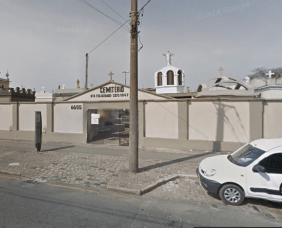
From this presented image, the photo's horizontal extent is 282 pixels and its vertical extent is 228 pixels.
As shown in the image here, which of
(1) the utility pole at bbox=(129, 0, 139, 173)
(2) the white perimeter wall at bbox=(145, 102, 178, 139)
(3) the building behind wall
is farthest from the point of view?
(3) the building behind wall

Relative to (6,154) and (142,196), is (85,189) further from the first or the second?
(6,154)

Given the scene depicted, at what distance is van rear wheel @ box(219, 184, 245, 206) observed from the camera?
3998 mm

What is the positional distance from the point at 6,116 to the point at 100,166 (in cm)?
1018

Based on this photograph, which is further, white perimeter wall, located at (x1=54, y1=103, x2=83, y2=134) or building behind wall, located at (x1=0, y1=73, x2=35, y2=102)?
building behind wall, located at (x1=0, y1=73, x2=35, y2=102)

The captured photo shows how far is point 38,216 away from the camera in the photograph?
11.5 feet

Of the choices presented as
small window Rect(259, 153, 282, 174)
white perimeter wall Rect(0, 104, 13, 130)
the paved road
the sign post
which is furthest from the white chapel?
the paved road

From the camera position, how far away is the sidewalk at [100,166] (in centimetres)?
521

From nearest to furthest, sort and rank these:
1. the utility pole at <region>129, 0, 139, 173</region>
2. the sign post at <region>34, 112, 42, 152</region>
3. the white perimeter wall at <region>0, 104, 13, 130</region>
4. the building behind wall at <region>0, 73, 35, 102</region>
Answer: the utility pole at <region>129, 0, 139, 173</region> < the sign post at <region>34, 112, 42, 152</region> < the white perimeter wall at <region>0, 104, 13, 130</region> < the building behind wall at <region>0, 73, 35, 102</region>

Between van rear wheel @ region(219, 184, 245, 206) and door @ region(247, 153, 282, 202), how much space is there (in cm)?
23

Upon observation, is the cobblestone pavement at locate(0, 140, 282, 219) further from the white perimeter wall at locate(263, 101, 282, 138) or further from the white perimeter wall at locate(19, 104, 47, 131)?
the white perimeter wall at locate(19, 104, 47, 131)

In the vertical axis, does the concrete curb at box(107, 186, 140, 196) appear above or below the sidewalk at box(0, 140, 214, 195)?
below

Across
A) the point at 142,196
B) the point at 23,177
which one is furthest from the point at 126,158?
the point at 23,177

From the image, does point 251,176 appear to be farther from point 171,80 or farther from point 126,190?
point 171,80

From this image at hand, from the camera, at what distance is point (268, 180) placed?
150 inches
